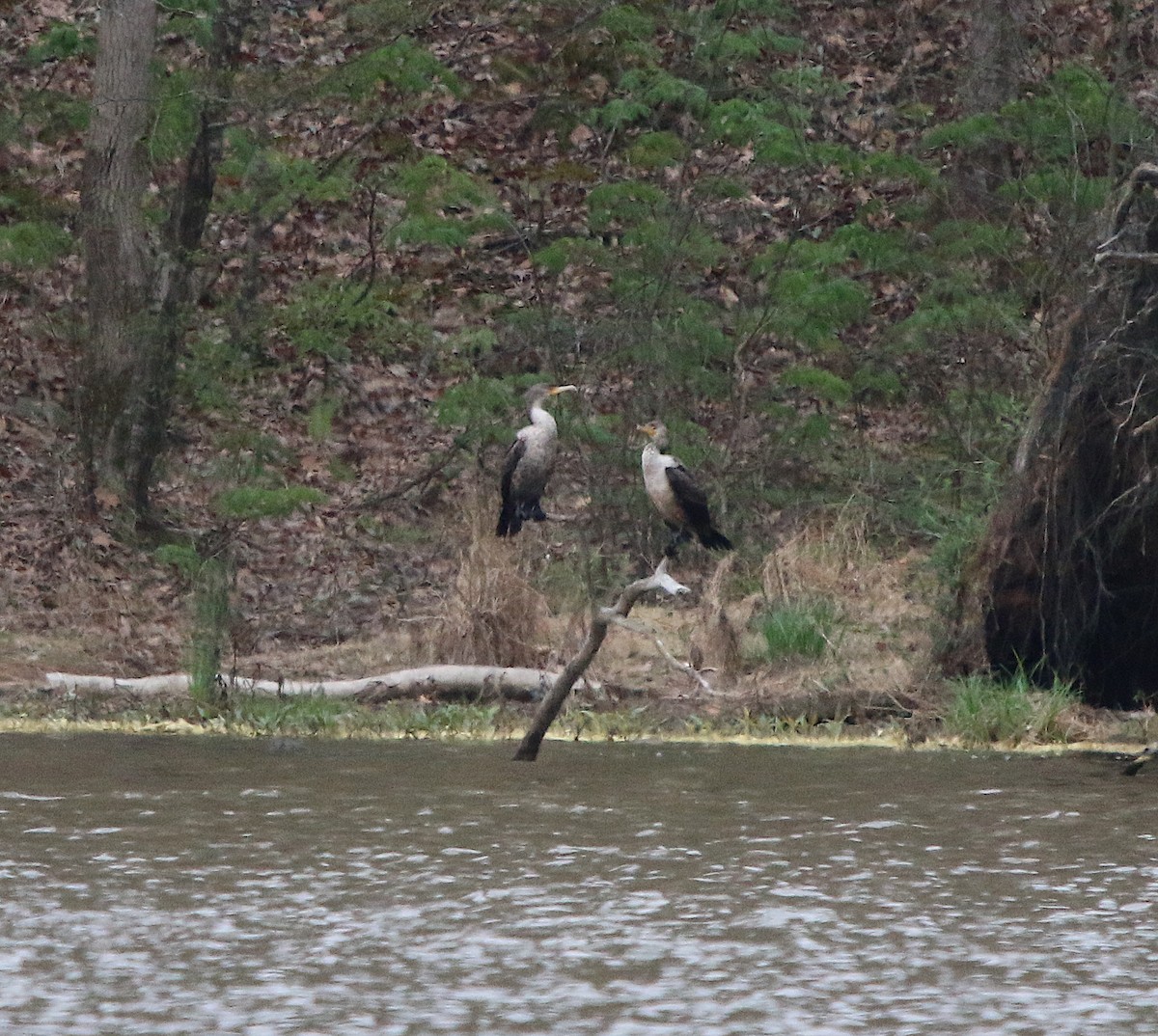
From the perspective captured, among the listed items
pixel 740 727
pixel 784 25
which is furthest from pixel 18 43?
pixel 740 727

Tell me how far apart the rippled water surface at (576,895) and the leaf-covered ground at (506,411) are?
2.66 meters

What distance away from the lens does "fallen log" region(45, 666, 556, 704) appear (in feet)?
42.4

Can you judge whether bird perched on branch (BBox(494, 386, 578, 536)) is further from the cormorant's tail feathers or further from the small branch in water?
the small branch in water

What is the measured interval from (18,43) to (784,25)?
7777 mm

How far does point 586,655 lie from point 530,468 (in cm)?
486

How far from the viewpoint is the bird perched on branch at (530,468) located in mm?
14898

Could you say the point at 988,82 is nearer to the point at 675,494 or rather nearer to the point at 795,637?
the point at 675,494

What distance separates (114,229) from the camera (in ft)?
55.1

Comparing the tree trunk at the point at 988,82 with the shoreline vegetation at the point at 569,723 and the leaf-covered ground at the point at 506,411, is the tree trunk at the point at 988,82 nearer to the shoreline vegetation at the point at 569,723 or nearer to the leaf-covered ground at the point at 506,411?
the leaf-covered ground at the point at 506,411

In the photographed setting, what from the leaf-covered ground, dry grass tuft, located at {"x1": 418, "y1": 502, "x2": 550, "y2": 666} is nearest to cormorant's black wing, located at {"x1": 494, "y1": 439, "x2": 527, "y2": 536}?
the leaf-covered ground

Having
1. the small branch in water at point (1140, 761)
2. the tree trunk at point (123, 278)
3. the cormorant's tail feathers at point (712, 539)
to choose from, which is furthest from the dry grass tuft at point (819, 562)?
the tree trunk at point (123, 278)

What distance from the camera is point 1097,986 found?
20.0ft

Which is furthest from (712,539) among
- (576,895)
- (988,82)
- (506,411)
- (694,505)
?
(576,895)

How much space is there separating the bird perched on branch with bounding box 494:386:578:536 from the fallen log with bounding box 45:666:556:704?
5.84ft
